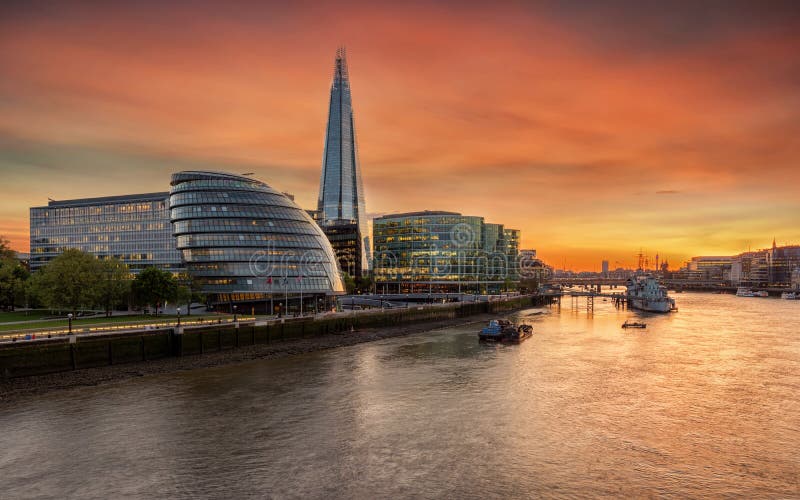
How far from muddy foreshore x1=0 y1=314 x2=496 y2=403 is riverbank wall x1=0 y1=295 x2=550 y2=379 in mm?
857

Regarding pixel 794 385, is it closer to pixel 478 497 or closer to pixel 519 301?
pixel 478 497

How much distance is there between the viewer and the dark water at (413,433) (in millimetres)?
24391

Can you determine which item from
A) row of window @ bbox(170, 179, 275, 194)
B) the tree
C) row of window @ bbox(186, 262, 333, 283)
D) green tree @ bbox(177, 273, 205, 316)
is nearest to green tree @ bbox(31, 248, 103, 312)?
the tree

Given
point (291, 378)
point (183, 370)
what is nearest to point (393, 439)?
point (291, 378)

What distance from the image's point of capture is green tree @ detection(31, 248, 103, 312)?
7394 cm

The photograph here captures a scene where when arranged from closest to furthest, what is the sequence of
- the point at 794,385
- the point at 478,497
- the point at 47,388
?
the point at 478,497
the point at 47,388
the point at 794,385

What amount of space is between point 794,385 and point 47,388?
62761 mm

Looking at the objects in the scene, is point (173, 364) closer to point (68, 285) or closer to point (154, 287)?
point (154, 287)

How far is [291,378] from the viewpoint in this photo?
47438mm

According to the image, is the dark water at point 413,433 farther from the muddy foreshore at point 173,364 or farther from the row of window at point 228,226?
the row of window at point 228,226

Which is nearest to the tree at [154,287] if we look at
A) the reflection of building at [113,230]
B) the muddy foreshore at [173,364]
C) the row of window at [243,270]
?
the row of window at [243,270]

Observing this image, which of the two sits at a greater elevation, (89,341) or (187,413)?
(89,341)

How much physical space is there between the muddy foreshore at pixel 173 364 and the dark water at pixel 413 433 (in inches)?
84.8

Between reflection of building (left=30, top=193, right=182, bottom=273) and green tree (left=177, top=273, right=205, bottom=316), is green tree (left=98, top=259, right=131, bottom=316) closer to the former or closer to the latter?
green tree (left=177, top=273, right=205, bottom=316)
